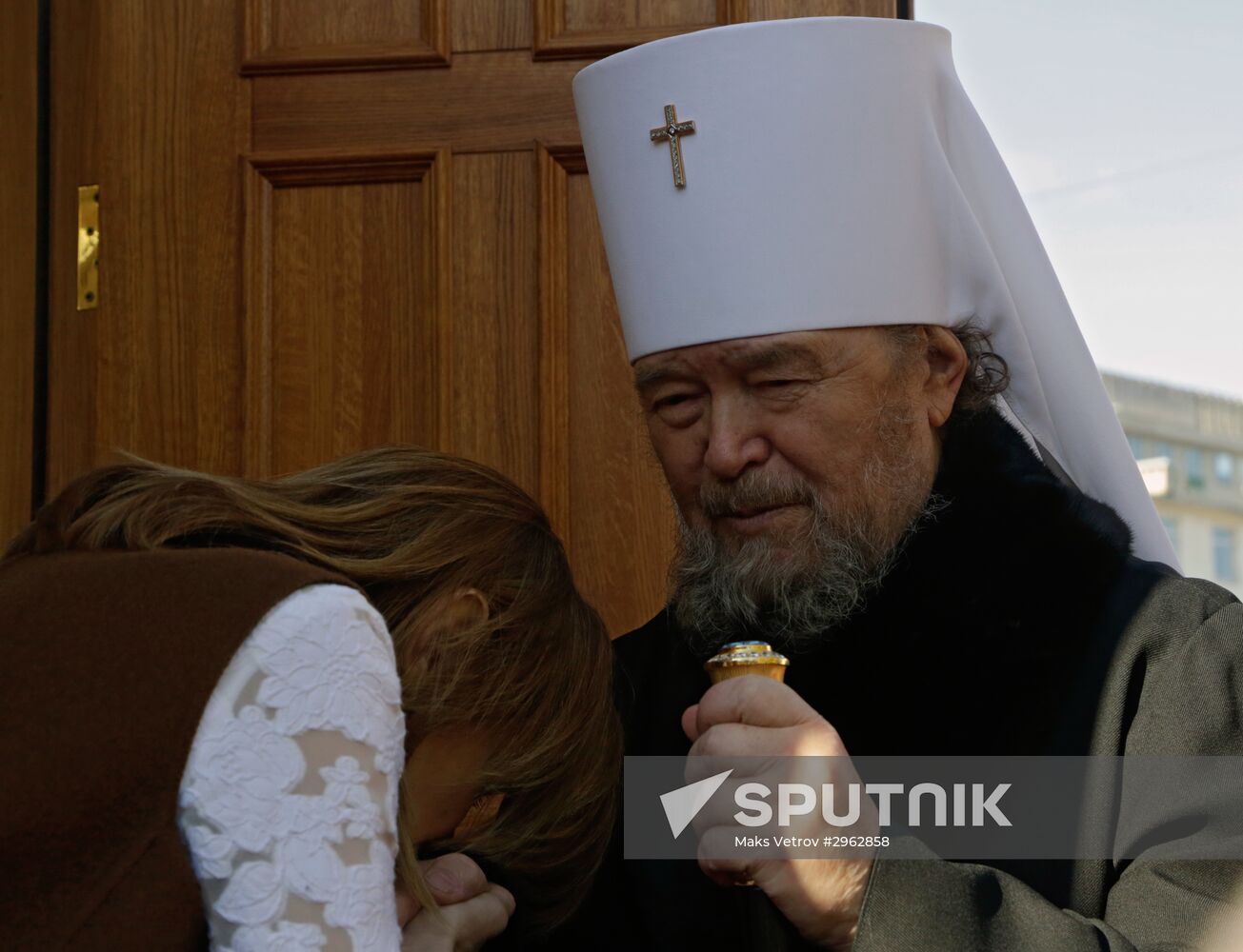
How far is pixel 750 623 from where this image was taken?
8.77 feet

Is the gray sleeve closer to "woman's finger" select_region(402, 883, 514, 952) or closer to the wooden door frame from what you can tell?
"woman's finger" select_region(402, 883, 514, 952)

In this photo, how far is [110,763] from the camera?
1.58m

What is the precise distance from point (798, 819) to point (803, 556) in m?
0.70

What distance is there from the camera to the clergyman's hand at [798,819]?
1.96m

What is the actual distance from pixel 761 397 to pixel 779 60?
596 mm

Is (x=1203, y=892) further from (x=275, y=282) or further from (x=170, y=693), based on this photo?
(x=275, y=282)

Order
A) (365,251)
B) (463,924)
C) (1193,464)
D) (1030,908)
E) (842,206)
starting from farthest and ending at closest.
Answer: (1193,464) → (365,251) → (842,206) → (463,924) → (1030,908)

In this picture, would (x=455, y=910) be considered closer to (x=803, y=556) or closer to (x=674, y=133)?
(x=803, y=556)

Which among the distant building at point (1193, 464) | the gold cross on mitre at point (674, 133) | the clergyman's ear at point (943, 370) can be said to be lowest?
the distant building at point (1193, 464)

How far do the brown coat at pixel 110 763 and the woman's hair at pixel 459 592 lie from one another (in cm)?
18

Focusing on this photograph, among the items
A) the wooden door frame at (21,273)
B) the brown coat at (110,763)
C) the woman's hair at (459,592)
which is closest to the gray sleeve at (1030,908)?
the woman's hair at (459,592)
